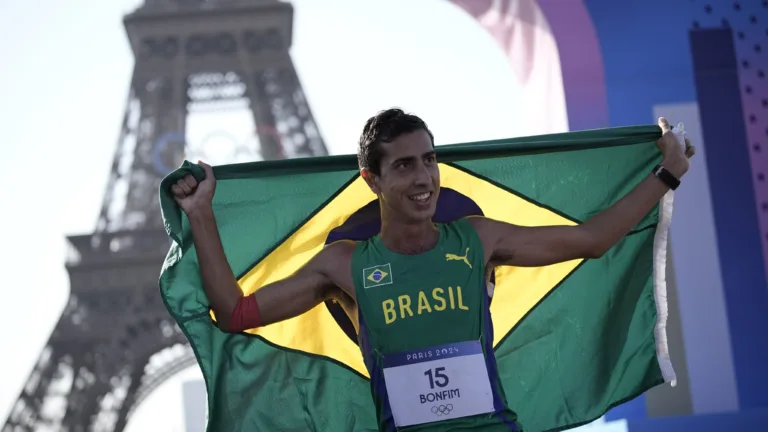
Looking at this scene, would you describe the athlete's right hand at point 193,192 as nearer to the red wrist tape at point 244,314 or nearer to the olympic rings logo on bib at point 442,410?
the red wrist tape at point 244,314

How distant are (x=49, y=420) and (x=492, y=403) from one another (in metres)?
20.5

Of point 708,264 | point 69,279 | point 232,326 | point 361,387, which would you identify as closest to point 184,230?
point 232,326

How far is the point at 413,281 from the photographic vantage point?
249cm

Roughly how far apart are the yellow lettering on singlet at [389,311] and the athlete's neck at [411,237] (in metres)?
0.14

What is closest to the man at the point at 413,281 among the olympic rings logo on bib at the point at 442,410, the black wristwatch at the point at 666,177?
the olympic rings logo on bib at the point at 442,410

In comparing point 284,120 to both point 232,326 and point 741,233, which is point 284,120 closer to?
point 741,233

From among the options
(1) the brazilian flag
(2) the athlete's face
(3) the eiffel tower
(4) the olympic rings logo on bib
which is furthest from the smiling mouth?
(3) the eiffel tower

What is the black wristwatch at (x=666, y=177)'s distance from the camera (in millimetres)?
2857

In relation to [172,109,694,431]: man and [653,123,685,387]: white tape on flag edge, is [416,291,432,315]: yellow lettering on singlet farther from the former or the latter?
[653,123,685,387]: white tape on flag edge

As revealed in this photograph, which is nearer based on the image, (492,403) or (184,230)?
(492,403)

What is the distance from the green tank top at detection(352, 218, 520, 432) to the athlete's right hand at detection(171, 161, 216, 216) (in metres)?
0.47

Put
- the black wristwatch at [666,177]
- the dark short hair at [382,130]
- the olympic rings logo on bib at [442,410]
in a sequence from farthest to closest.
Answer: the black wristwatch at [666,177]
the dark short hair at [382,130]
the olympic rings logo on bib at [442,410]

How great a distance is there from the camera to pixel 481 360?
2.44 m

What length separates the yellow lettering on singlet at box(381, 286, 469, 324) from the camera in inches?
96.7
